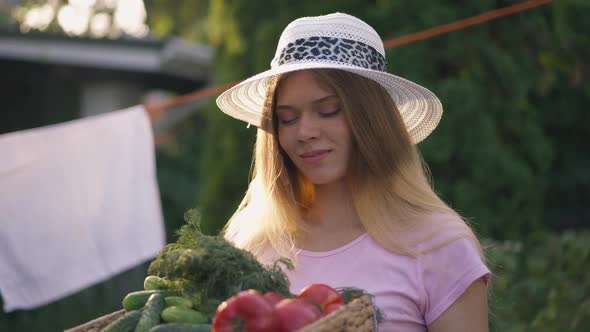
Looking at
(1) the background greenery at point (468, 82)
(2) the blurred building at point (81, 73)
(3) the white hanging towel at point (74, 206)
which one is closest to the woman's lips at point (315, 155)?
(3) the white hanging towel at point (74, 206)

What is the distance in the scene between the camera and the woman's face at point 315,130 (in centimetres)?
285

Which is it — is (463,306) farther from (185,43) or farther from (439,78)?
(185,43)

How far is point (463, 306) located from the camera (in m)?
2.71

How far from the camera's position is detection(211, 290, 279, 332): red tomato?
2.16 meters

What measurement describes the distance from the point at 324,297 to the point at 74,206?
3127 millimetres

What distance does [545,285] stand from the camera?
17.8 ft

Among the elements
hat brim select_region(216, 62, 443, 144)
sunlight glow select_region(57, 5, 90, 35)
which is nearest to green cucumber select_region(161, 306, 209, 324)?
hat brim select_region(216, 62, 443, 144)

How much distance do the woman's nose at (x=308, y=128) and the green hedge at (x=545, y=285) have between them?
2.22 m

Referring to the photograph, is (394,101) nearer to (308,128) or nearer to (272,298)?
(308,128)

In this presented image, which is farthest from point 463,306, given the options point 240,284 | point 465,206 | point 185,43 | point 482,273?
point 185,43

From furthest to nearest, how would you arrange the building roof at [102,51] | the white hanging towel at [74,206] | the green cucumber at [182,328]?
1. the building roof at [102,51]
2. the white hanging towel at [74,206]
3. the green cucumber at [182,328]

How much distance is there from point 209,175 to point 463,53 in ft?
8.20

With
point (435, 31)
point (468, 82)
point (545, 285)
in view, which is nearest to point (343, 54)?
point (435, 31)

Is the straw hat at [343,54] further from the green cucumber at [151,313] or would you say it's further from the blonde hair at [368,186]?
the green cucumber at [151,313]
